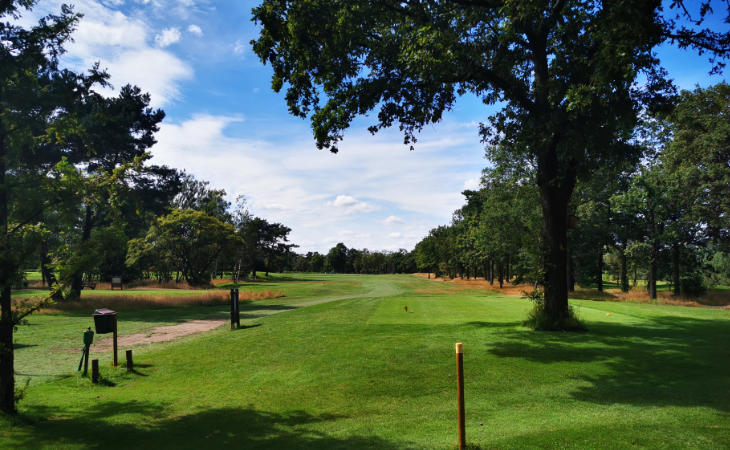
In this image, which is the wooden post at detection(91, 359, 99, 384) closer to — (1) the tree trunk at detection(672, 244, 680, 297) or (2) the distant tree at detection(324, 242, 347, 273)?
(1) the tree trunk at detection(672, 244, 680, 297)

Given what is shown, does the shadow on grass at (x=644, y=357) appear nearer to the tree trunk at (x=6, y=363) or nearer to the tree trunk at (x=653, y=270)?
the tree trunk at (x=6, y=363)

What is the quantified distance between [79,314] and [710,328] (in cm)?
3104

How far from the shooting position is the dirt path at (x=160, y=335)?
15844mm

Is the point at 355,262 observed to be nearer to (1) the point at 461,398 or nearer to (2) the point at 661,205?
(2) the point at 661,205

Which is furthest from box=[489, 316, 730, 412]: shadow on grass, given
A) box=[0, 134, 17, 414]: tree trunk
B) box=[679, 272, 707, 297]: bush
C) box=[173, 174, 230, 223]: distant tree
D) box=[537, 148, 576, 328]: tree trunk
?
box=[173, 174, 230, 223]: distant tree

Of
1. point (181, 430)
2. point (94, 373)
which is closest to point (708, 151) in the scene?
point (181, 430)

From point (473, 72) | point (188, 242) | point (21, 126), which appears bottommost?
point (188, 242)

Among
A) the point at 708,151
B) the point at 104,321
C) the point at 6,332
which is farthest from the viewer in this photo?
the point at 708,151

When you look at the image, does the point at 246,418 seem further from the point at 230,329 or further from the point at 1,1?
the point at 230,329

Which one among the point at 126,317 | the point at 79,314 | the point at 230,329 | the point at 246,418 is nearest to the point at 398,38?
the point at 246,418

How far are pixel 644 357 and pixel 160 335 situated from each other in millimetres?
17589

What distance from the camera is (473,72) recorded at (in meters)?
12.6

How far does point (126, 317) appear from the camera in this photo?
24.2 metres

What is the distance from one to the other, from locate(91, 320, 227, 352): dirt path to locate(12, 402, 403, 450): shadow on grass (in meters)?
8.71
